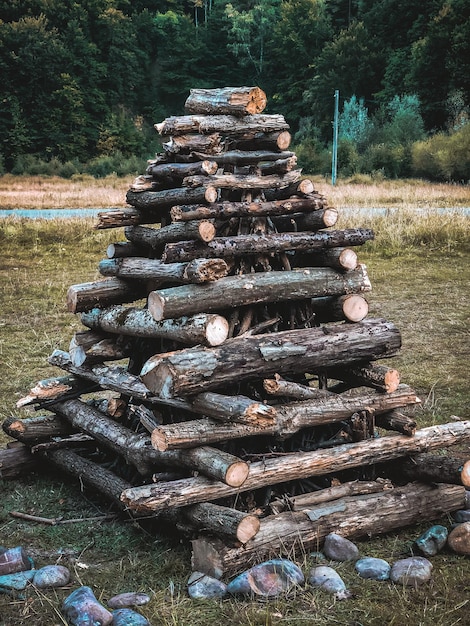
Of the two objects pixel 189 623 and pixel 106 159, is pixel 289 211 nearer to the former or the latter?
pixel 189 623

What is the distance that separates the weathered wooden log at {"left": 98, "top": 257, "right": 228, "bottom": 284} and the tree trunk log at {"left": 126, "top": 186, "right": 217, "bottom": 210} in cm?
40

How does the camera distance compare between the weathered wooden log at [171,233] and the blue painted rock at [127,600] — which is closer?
the blue painted rock at [127,600]

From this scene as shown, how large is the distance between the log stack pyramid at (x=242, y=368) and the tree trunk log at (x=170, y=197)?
0.05 ft

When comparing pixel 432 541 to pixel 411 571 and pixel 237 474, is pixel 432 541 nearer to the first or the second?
pixel 411 571

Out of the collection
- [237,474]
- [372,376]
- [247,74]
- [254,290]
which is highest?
[247,74]

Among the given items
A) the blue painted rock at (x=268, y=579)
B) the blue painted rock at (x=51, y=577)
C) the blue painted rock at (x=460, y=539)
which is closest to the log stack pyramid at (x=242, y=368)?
the blue painted rock at (x=268, y=579)

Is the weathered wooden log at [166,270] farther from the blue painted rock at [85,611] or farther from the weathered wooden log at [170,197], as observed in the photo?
the blue painted rock at [85,611]

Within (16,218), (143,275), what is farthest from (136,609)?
(16,218)

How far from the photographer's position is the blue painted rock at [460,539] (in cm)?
520

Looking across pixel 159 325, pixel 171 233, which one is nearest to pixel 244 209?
pixel 171 233

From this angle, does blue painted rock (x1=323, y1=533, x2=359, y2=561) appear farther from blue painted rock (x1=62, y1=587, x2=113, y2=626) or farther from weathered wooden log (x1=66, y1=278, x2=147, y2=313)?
weathered wooden log (x1=66, y1=278, x2=147, y2=313)

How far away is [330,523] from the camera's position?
5.31 meters

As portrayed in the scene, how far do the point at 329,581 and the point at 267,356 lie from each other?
4.56 ft

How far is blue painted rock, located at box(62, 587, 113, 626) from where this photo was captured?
14.0 feet
